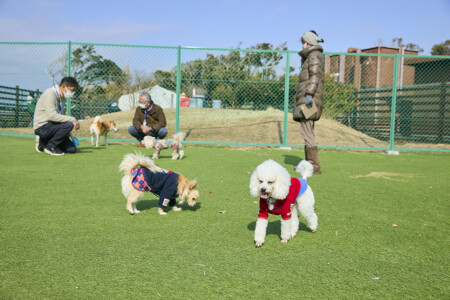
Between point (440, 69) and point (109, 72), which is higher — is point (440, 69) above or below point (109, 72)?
above

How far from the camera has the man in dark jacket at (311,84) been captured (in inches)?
244

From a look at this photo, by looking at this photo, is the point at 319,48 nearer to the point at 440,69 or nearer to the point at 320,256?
the point at 320,256

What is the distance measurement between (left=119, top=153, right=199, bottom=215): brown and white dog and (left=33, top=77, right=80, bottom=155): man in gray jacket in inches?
166

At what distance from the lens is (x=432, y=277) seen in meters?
2.29

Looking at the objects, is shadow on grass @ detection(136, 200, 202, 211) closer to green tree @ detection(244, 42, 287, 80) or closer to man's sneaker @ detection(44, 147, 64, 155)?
man's sneaker @ detection(44, 147, 64, 155)

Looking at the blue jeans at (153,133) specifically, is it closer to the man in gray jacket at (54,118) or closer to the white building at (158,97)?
the man in gray jacket at (54,118)

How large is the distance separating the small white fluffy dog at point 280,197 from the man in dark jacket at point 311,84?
332 centimetres

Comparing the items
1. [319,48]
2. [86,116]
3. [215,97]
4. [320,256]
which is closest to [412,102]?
[215,97]

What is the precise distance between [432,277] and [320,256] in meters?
0.70

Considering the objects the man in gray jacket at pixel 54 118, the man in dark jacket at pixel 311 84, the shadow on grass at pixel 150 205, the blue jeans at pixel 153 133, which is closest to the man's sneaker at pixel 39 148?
the man in gray jacket at pixel 54 118

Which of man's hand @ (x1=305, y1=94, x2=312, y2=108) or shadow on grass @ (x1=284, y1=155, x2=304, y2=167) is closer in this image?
man's hand @ (x1=305, y1=94, x2=312, y2=108)

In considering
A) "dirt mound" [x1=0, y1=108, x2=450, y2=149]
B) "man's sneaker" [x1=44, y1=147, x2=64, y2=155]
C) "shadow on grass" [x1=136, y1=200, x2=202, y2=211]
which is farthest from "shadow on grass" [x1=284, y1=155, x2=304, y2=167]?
"man's sneaker" [x1=44, y1=147, x2=64, y2=155]

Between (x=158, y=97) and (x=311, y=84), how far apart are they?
6.16m

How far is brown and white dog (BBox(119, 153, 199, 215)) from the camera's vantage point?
3705mm
